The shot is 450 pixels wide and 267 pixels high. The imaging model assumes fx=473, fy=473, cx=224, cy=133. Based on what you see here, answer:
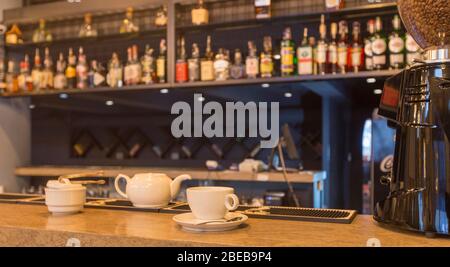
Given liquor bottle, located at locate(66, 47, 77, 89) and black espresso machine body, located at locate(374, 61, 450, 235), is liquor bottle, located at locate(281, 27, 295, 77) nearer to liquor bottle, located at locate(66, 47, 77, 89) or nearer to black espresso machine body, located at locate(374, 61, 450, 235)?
liquor bottle, located at locate(66, 47, 77, 89)

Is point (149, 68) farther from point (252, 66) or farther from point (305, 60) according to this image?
point (305, 60)

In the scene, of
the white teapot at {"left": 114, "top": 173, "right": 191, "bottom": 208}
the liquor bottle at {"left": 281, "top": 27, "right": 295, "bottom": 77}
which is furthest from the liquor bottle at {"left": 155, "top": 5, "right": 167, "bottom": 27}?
the white teapot at {"left": 114, "top": 173, "right": 191, "bottom": 208}

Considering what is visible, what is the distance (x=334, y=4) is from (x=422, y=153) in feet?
6.19

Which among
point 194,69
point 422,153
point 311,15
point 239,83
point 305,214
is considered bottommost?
point 305,214

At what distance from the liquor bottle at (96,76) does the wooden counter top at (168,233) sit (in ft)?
7.24

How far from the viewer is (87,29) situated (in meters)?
3.39

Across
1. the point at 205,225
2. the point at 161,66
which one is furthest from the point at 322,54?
the point at 205,225

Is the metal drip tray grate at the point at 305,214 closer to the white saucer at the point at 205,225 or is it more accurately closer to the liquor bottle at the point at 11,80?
the white saucer at the point at 205,225

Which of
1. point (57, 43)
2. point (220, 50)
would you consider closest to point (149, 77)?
point (220, 50)

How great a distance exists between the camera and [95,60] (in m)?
3.47

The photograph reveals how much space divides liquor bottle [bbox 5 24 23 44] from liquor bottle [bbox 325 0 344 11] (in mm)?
2310

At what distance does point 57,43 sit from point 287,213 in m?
2.84

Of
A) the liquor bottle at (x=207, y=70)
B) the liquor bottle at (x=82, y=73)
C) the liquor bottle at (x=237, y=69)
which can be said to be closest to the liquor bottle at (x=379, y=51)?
the liquor bottle at (x=237, y=69)
